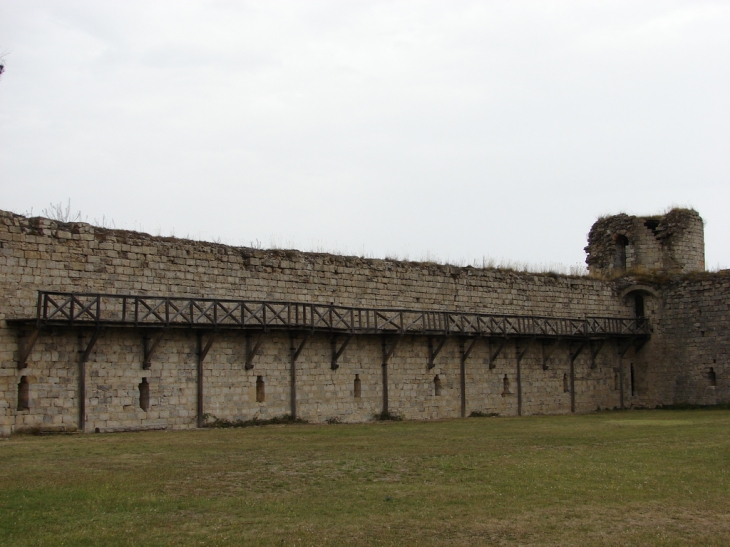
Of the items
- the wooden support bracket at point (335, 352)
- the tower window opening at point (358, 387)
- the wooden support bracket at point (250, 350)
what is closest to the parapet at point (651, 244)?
the tower window opening at point (358, 387)

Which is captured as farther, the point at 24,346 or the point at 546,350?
the point at 546,350

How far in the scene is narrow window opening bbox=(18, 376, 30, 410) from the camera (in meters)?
20.2

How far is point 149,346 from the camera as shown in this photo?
73.1ft

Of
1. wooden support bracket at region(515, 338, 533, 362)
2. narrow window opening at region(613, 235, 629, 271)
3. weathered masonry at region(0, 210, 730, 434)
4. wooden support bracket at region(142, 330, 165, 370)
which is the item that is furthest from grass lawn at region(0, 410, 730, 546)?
narrow window opening at region(613, 235, 629, 271)

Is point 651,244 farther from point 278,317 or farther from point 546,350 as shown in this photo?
point 278,317

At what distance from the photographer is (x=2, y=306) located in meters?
20.2

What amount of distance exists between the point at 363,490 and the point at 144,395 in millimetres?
10463

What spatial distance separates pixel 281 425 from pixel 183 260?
4959 mm

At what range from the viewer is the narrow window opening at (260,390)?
80.2 ft

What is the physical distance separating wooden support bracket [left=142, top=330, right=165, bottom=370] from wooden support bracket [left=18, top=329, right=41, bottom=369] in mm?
2705

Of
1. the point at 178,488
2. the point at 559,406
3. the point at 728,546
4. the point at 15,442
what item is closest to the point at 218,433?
the point at 15,442

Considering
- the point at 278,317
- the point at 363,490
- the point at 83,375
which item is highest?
the point at 278,317

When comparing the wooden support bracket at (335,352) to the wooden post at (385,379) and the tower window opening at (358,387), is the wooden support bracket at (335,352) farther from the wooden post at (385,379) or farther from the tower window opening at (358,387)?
the wooden post at (385,379)

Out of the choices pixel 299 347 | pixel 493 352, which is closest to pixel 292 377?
pixel 299 347
